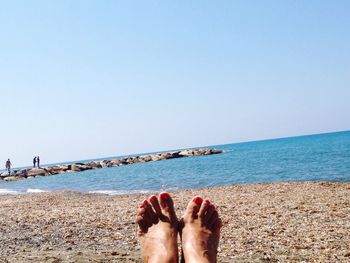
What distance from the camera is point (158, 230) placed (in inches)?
161

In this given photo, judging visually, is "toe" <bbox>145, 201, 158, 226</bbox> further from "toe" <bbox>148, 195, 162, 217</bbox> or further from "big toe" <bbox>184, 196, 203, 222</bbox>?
"big toe" <bbox>184, 196, 203, 222</bbox>

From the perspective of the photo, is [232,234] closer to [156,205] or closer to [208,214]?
[208,214]

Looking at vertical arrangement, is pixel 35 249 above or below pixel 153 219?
below

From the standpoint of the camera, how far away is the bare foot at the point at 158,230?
3.65 metres

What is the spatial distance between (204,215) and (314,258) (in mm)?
1286

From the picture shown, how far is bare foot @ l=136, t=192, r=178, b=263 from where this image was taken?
12.0ft

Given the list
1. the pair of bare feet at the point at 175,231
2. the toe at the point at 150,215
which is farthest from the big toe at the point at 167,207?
the toe at the point at 150,215

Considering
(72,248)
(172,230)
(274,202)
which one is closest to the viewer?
(172,230)

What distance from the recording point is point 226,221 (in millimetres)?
6695

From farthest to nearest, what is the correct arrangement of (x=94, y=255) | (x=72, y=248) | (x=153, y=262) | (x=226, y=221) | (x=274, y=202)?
(x=274, y=202)
(x=226, y=221)
(x=72, y=248)
(x=94, y=255)
(x=153, y=262)

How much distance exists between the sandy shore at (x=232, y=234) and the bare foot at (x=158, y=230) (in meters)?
0.44

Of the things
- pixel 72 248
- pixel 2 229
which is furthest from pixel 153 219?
pixel 2 229

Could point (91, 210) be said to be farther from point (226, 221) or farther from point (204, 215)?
point (204, 215)

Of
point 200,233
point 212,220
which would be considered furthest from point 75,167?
point 200,233
